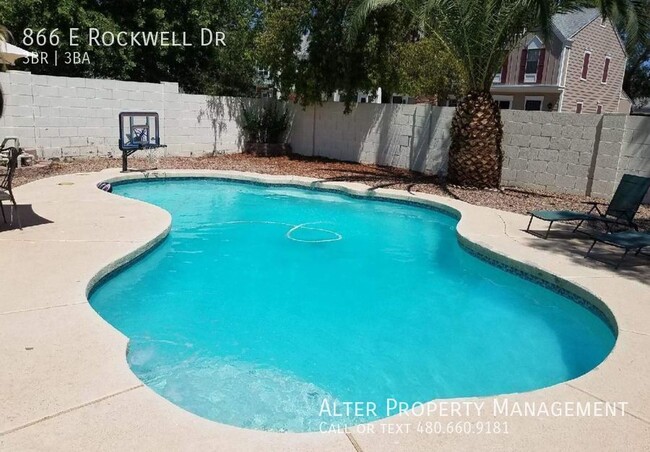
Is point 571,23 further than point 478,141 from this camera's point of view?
Yes

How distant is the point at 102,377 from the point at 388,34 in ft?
43.0

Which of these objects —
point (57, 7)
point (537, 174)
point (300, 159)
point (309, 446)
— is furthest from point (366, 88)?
point (309, 446)

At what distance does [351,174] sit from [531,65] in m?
20.7

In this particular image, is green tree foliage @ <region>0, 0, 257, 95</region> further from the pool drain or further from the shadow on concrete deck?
the shadow on concrete deck

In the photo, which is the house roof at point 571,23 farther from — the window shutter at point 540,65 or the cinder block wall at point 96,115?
the cinder block wall at point 96,115

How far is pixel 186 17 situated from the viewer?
1836 cm

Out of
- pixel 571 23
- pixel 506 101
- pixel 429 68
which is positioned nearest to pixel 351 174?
pixel 429 68

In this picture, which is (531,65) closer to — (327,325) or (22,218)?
(327,325)

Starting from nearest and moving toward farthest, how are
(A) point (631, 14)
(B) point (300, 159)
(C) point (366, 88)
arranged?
(A) point (631, 14) → (C) point (366, 88) → (B) point (300, 159)

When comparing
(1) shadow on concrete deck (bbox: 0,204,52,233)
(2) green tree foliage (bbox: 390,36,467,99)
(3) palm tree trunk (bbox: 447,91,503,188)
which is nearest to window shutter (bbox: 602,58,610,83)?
(2) green tree foliage (bbox: 390,36,467,99)

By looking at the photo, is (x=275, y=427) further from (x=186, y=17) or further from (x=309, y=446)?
(x=186, y=17)

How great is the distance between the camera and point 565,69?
27984 millimetres

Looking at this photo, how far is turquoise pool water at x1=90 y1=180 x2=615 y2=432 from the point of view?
4219mm

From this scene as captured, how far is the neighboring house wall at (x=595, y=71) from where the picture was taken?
28.8 metres
